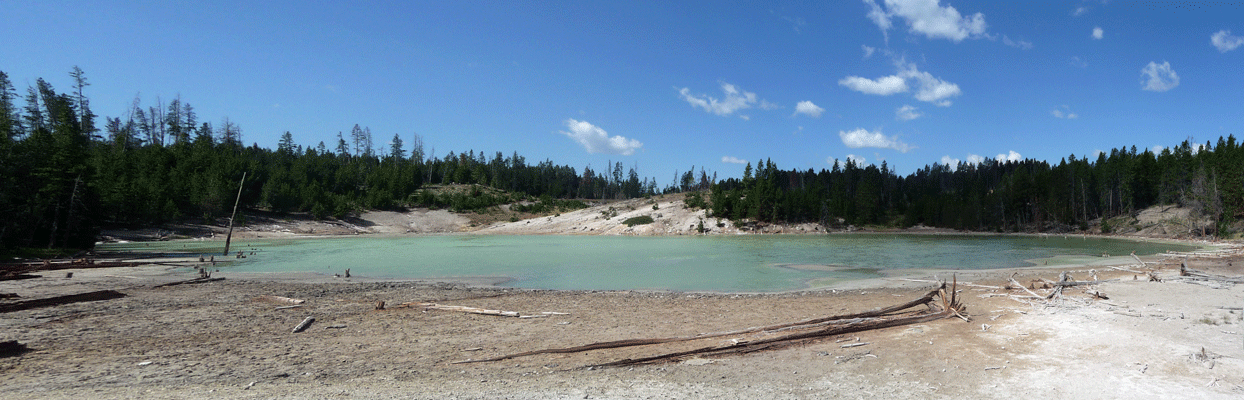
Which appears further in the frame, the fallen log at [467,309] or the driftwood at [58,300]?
the fallen log at [467,309]

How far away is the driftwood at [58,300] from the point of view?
1266 cm

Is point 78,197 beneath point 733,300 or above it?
above

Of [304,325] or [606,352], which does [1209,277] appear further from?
[304,325]

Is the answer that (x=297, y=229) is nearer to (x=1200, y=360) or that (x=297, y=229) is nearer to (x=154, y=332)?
(x=154, y=332)

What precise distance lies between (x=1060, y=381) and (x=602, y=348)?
7.04 m

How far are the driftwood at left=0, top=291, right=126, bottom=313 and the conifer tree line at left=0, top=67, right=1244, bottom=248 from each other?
22131 millimetres

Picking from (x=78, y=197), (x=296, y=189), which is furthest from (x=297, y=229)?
(x=78, y=197)

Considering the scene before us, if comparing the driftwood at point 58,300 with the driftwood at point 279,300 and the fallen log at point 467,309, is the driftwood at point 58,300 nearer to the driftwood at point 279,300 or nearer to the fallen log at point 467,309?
the driftwood at point 279,300

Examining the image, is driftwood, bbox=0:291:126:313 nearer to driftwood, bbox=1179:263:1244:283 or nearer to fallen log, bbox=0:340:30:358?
fallen log, bbox=0:340:30:358

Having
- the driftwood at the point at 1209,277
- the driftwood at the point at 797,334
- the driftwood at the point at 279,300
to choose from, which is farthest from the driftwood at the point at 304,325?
the driftwood at the point at 1209,277

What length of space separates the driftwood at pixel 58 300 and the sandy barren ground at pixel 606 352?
370 mm

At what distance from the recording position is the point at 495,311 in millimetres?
13859

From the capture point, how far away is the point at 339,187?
10725 centimetres

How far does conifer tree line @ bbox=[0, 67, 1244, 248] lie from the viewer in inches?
1289
